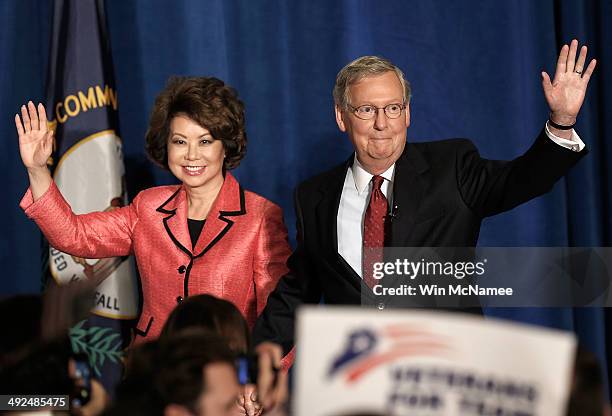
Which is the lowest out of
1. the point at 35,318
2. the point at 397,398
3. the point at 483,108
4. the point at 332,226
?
the point at 397,398

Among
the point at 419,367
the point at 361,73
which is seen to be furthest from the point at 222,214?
the point at 419,367

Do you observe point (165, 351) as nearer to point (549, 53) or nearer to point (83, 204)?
point (83, 204)

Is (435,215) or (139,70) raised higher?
(139,70)

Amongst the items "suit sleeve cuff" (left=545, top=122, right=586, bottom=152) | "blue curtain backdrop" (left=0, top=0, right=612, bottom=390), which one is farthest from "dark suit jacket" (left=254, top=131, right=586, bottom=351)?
"blue curtain backdrop" (left=0, top=0, right=612, bottom=390)

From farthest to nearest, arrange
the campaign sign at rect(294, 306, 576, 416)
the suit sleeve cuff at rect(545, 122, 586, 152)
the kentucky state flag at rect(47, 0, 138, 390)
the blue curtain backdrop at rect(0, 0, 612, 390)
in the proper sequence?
the blue curtain backdrop at rect(0, 0, 612, 390), the kentucky state flag at rect(47, 0, 138, 390), the suit sleeve cuff at rect(545, 122, 586, 152), the campaign sign at rect(294, 306, 576, 416)

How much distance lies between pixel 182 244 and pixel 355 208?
0.51 meters

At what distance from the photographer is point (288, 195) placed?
11.2ft

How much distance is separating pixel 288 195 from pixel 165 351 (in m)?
2.02

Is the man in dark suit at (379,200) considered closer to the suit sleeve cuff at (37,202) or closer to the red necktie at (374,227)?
the red necktie at (374,227)

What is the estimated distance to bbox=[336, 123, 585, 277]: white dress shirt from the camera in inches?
93.3

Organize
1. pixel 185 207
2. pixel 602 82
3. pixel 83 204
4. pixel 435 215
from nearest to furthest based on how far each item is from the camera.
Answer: pixel 435 215 → pixel 185 207 → pixel 83 204 → pixel 602 82

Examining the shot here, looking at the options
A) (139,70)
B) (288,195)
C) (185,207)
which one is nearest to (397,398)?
(185,207)

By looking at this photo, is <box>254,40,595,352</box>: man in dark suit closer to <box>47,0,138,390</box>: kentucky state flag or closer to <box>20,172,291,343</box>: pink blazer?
<box>20,172,291,343</box>: pink blazer
